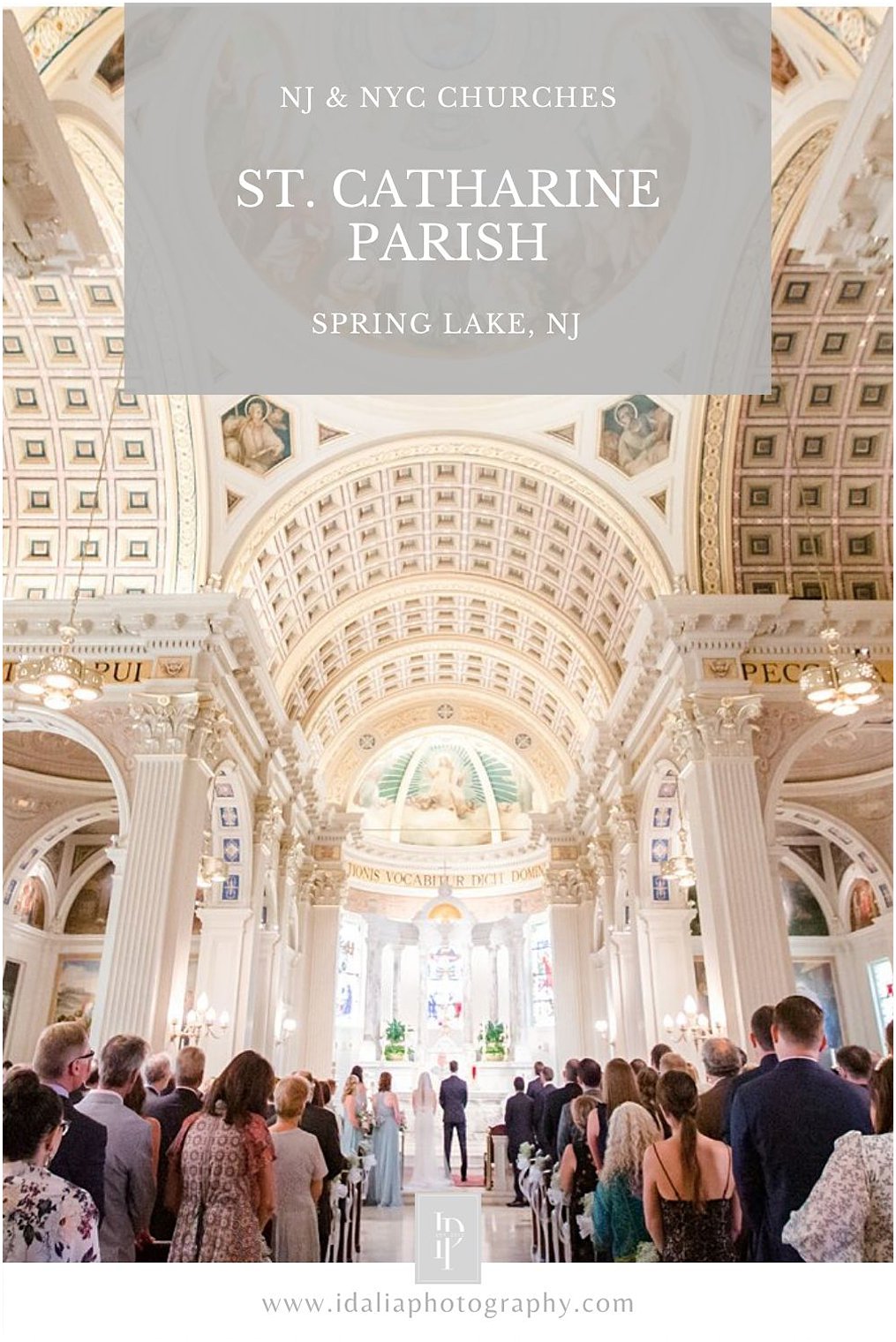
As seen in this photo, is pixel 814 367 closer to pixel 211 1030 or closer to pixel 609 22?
pixel 609 22

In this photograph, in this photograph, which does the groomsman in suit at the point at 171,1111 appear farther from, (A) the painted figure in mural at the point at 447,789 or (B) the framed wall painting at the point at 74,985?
(A) the painted figure in mural at the point at 447,789

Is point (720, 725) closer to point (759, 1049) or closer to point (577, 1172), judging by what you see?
point (577, 1172)

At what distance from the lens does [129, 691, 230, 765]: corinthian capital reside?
13516 millimetres

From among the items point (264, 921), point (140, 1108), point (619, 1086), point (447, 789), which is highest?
point (447, 789)

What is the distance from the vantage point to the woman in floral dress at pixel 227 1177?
3.92m

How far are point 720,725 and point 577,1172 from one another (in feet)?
26.9

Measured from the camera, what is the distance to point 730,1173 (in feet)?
13.3

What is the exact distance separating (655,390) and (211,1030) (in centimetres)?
1404

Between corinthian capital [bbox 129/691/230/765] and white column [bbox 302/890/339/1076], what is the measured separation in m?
12.5

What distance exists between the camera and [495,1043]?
2798 centimetres

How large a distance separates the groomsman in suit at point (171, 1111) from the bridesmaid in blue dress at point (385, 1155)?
8.41 m

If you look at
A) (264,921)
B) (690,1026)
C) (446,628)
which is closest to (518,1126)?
(690,1026)

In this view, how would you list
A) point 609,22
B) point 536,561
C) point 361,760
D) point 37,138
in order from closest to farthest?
point 609,22 < point 37,138 < point 536,561 < point 361,760
